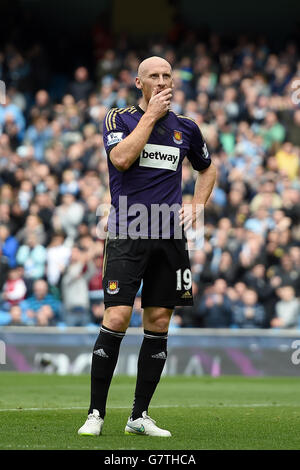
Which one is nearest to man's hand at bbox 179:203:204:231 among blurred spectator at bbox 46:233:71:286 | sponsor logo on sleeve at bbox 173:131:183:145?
sponsor logo on sleeve at bbox 173:131:183:145

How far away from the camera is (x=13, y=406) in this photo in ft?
30.3

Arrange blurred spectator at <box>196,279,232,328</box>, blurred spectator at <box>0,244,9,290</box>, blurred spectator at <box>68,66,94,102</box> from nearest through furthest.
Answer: blurred spectator at <box>196,279,232,328</box> < blurred spectator at <box>0,244,9,290</box> < blurred spectator at <box>68,66,94,102</box>

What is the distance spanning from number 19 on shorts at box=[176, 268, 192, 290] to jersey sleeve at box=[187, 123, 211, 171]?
0.84m

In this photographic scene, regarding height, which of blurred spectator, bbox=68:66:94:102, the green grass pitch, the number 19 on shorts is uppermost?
blurred spectator, bbox=68:66:94:102

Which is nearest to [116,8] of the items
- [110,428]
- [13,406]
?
[13,406]

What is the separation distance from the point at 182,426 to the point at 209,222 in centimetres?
1051

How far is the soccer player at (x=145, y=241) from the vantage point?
687 centimetres

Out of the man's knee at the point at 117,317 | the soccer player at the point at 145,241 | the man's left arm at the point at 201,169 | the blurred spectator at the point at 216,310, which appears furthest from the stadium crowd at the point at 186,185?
the man's knee at the point at 117,317

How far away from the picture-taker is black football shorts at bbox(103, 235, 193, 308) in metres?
6.89

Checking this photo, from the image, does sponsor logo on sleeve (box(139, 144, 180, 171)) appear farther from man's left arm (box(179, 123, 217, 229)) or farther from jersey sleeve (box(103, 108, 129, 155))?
man's left arm (box(179, 123, 217, 229))

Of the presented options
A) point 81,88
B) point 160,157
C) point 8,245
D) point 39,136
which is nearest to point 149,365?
point 160,157

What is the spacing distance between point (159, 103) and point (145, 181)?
0.54 meters

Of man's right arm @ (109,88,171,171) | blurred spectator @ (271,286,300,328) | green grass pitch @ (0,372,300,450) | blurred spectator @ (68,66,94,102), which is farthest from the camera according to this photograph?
blurred spectator @ (68,66,94,102)

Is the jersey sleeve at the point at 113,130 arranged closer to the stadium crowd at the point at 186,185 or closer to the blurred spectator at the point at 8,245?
the stadium crowd at the point at 186,185
